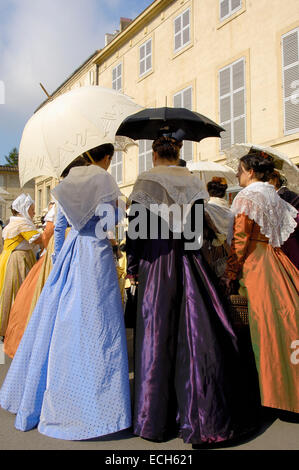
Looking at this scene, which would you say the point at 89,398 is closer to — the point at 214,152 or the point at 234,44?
the point at 214,152

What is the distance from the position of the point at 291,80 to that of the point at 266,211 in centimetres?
797

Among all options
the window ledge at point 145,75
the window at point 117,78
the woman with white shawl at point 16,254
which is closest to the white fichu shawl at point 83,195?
the woman with white shawl at point 16,254

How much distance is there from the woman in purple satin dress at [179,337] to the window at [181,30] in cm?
1192

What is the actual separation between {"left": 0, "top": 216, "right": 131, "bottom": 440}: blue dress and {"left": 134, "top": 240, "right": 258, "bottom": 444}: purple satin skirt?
0.15 meters

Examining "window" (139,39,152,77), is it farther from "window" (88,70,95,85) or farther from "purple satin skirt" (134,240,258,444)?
"purple satin skirt" (134,240,258,444)

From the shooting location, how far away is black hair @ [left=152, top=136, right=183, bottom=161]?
2883 millimetres

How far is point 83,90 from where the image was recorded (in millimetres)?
3395

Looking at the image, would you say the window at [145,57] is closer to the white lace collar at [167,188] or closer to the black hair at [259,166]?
the black hair at [259,166]

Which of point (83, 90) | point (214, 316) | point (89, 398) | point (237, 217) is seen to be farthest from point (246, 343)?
point (83, 90)

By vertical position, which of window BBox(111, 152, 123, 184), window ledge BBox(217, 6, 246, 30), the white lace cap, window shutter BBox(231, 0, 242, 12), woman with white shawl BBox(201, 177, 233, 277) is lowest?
woman with white shawl BBox(201, 177, 233, 277)

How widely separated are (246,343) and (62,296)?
4.55ft

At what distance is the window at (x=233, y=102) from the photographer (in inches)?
436

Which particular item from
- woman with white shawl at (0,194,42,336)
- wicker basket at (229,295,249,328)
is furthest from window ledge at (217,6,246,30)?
wicker basket at (229,295,249,328)

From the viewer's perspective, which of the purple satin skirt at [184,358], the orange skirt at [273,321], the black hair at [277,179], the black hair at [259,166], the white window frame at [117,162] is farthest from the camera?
the white window frame at [117,162]
